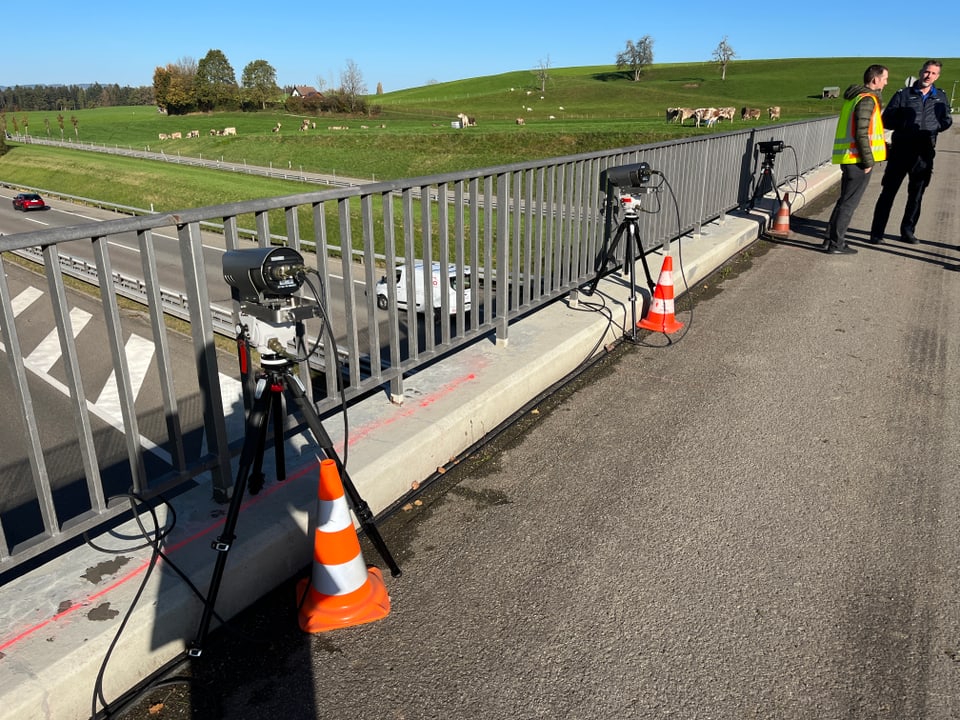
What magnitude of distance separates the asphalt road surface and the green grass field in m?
29.6

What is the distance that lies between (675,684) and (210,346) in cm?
223

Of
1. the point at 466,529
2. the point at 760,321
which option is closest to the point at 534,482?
the point at 466,529

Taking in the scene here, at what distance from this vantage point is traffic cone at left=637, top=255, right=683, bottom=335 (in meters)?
6.32

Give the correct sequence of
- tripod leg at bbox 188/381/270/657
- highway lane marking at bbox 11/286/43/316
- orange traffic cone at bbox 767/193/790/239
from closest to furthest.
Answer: tripod leg at bbox 188/381/270/657 < orange traffic cone at bbox 767/193/790/239 < highway lane marking at bbox 11/286/43/316

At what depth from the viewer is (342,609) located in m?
2.86

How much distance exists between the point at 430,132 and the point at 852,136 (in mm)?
63068

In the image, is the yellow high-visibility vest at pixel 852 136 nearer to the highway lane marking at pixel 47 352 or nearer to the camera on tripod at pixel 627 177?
the camera on tripod at pixel 627 177

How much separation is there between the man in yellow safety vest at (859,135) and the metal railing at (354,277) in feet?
5.66

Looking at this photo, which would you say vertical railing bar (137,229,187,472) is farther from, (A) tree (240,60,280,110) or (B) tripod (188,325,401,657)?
(A) tree (240,60,280,110)

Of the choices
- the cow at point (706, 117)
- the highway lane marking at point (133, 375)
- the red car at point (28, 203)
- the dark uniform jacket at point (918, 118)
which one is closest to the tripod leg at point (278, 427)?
the dark uniform jacket at point (918, 118)

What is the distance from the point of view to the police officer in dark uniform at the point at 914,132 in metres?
8.77

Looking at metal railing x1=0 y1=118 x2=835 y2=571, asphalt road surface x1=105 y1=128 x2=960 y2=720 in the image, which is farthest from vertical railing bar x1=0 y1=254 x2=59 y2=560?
asphalt road surface x1=105 y1=128 x2=960 y2=720

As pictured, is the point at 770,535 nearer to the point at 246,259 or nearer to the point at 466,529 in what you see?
the point at 466,529

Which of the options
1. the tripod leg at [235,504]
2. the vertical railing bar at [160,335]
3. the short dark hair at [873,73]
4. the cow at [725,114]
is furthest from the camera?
the cow at [725,114]
